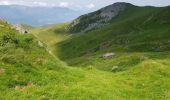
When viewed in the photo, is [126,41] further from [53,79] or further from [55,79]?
[53,79]

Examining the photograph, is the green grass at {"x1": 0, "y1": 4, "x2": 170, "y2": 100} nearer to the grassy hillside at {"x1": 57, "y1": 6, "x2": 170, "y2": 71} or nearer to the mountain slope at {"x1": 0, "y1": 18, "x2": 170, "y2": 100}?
the mountain slope at {"x1": 0, "y1": 18, "x2": 170, "y2": 100}

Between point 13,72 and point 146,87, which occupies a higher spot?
point 13,72

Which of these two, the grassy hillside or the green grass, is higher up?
the green grass

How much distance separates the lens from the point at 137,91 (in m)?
31.2

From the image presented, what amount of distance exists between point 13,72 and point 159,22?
108 meters

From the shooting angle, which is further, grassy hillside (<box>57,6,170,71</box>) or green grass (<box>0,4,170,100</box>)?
grassy hillside (<box>57,6,170,71</box>)

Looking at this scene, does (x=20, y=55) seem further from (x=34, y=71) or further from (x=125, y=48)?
(x=125, y=48)

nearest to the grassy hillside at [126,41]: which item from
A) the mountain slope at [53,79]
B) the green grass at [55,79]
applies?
the green grass at [55,79]

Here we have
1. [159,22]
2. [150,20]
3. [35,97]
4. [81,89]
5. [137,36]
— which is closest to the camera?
[35,97]

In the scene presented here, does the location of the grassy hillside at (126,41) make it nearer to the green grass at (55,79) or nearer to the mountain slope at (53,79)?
the green grass at (55,79)

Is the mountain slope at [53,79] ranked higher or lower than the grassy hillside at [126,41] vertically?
higher

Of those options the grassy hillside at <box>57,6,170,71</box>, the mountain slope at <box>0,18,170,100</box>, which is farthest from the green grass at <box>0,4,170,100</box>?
the grassy hillside at <box>57,6,170,71</box>

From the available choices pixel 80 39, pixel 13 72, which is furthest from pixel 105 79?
pixel 80 39

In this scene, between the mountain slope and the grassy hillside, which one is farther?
Answer: the grassy hillside
